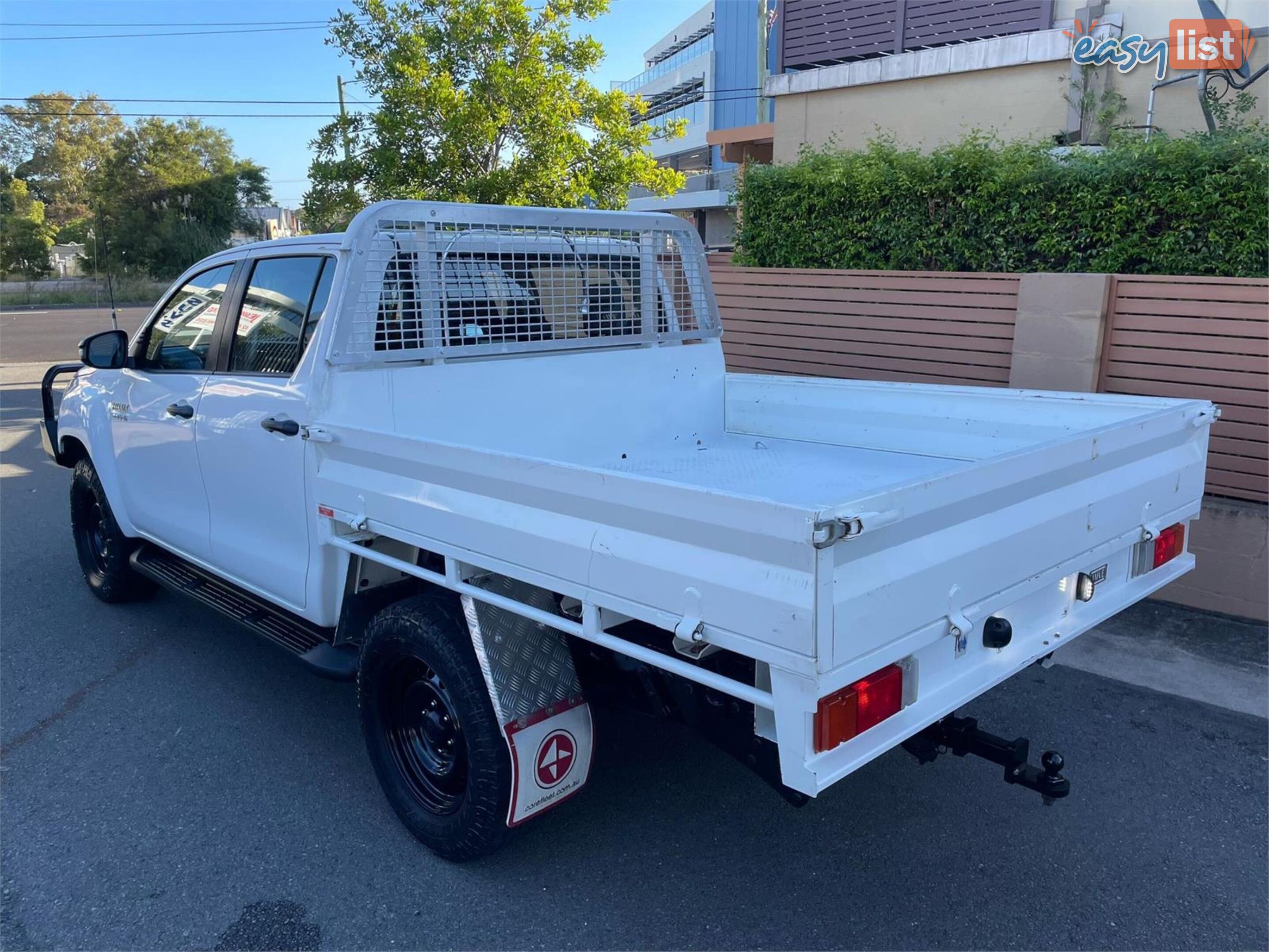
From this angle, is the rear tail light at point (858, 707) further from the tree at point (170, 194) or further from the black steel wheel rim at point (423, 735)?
the tree at point (170, 194)

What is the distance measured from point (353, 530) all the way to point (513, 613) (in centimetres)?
75

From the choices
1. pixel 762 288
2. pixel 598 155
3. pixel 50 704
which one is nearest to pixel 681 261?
pixel 762 288

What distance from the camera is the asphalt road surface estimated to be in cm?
2138

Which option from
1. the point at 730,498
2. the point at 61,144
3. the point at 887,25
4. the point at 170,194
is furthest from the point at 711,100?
the point at 730,498

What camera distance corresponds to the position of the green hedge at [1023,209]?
19.4 ft

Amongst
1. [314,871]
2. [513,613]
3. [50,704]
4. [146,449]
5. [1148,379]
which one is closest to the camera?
[513,613]

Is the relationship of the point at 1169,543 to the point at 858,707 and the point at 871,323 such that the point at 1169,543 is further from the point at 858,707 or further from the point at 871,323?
the point at 871,323

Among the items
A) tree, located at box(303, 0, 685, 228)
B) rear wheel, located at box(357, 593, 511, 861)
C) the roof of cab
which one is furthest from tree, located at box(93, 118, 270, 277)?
rear wheel, located at box(357, 593, 511, 861)

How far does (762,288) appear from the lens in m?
7.57

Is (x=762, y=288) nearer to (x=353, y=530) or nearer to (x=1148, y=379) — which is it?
(x=1148, y=379)

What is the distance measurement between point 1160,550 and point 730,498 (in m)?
2.15

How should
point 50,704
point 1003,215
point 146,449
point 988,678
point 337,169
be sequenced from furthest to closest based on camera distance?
point 337,169, point 1003,215, point 146,449, point 50,704, point 988,678

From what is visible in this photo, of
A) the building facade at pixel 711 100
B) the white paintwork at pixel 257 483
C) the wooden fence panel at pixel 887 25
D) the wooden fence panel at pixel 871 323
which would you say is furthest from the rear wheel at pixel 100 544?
the building facade at pixel 711 100

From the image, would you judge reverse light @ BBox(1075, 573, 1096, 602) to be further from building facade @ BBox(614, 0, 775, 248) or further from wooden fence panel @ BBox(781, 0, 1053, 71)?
building facade @ BBox(614, 0, 775, 248)
